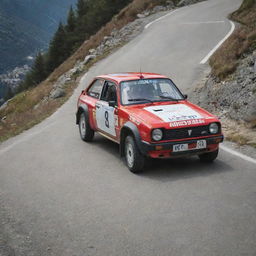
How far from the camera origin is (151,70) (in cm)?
1867

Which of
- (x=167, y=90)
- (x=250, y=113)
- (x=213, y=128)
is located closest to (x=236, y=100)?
(x=250, y=113)

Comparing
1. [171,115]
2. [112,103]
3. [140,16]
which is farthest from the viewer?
[140,16]

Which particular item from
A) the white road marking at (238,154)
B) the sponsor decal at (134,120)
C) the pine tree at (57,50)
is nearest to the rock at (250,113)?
the white road marking at (238,154)

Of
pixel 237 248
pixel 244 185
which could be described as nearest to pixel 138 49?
pixel 244 185

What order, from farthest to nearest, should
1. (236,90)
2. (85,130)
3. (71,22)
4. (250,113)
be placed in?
(71,22) < (236,90) < (250,113) < (85,130)

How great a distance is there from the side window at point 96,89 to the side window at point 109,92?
9.4 inches

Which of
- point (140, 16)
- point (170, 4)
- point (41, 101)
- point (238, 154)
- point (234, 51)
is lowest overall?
point (41, 101)

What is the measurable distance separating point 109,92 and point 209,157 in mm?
2642

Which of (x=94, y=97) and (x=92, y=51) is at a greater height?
(x=94, y=97)

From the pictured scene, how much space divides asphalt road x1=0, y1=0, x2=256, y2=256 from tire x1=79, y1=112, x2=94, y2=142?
6.8 inches

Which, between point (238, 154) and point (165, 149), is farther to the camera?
point (238, 154)

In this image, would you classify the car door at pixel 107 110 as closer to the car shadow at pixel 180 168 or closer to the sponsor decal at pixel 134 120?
the sponsor decal at pixel 134 120

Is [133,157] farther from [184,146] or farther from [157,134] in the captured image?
[184,146]

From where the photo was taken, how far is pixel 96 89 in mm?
10062
